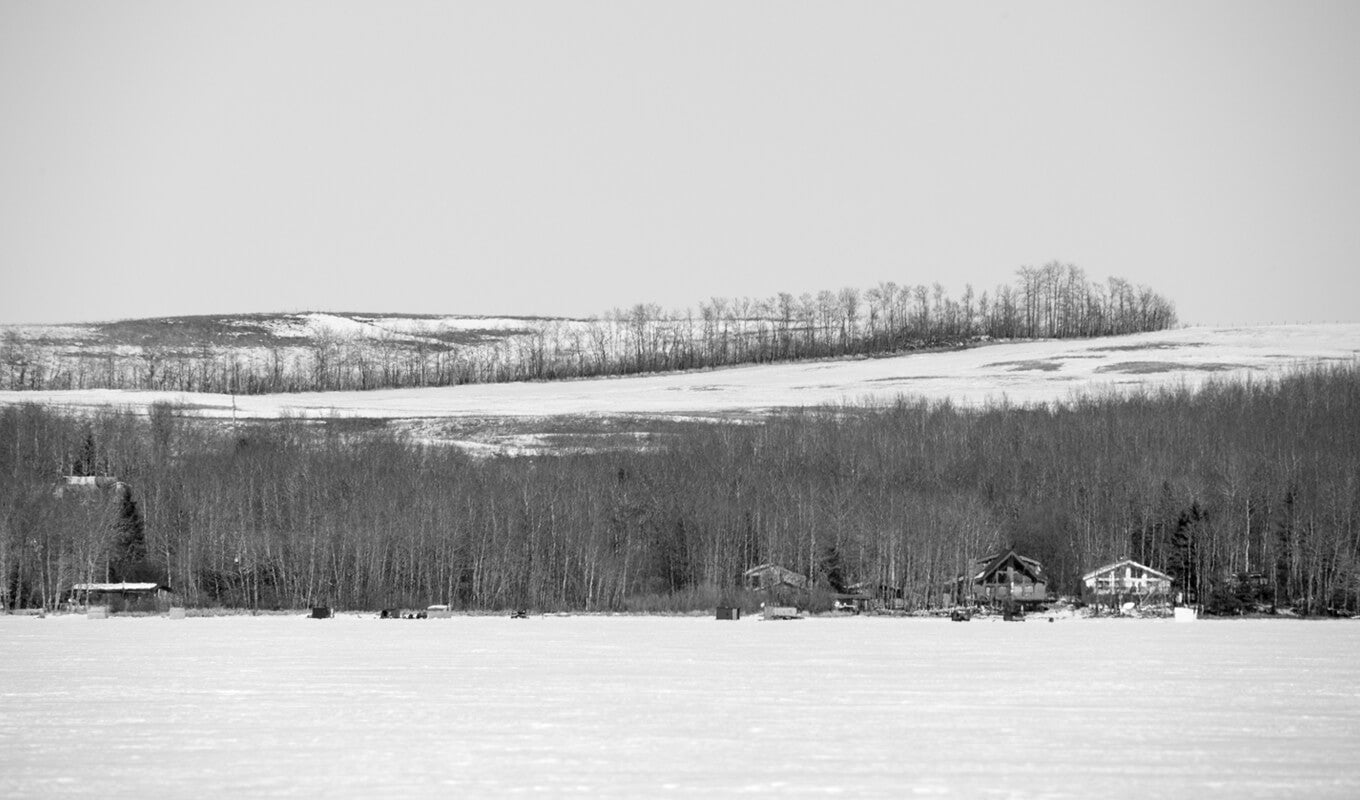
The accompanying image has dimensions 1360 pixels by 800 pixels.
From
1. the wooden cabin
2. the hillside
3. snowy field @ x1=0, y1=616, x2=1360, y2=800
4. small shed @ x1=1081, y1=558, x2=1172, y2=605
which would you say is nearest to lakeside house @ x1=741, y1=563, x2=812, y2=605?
the wooden cabin

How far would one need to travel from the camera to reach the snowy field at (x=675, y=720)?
14742 millimetres

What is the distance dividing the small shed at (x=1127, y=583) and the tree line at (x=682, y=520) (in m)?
1.16

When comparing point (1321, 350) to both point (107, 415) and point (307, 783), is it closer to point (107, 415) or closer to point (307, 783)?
point (107, 415)

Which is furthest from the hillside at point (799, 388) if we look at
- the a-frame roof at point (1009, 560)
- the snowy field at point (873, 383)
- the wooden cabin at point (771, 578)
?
the wooden cabin at point (771, 578)

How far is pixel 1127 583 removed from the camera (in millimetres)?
67125

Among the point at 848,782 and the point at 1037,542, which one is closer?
the point at 848,782

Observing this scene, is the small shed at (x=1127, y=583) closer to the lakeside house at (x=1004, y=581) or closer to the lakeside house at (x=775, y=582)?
the lakeside house at (x=1004, y=581)

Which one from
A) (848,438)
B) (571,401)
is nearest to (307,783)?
(848,438)

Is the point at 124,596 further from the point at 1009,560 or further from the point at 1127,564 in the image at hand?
the point at 1127,564

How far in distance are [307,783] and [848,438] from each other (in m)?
78.6

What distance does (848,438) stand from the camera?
91.9 m

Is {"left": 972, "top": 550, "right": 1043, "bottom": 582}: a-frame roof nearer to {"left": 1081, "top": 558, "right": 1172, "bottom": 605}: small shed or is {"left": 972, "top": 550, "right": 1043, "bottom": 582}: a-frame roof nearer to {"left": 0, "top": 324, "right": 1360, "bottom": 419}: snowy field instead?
{"left": 1081, "top": 558, "right": 1172, "bottom": 605}: small shed

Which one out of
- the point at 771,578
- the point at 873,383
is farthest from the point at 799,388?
the point at 771,578

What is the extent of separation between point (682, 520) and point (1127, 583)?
2018cm
